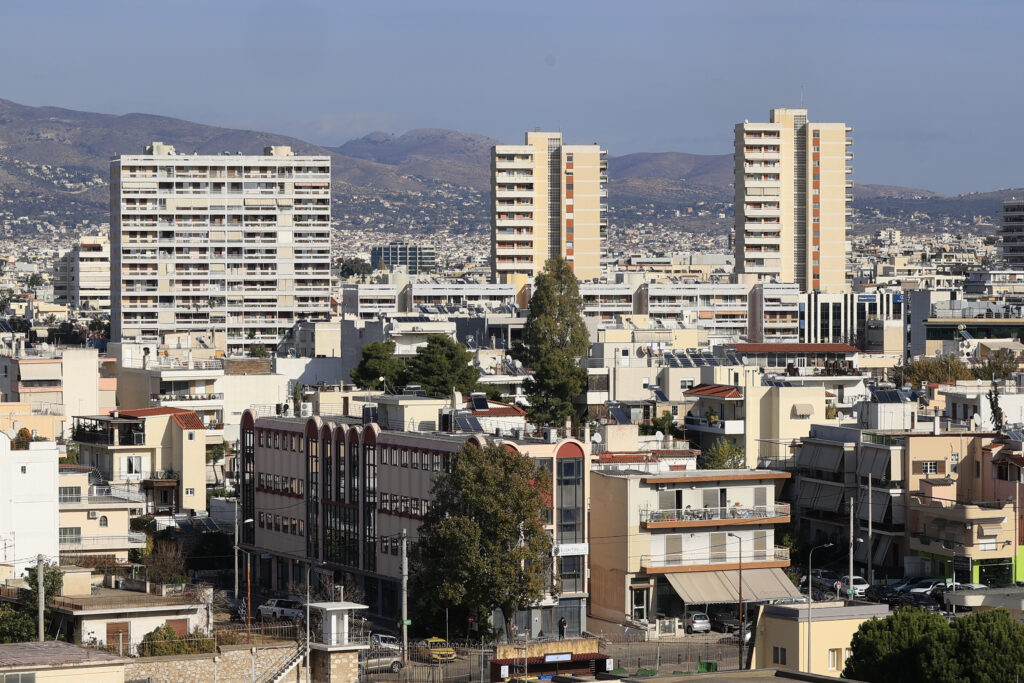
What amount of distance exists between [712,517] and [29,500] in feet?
62.3

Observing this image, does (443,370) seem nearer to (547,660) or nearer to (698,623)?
(698,623)

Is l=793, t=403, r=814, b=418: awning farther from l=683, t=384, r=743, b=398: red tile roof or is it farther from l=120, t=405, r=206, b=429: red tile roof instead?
l=120, t=405, r=206, b=429: red tile roof

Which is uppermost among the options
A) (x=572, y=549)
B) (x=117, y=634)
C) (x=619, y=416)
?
(x=619, y=416)

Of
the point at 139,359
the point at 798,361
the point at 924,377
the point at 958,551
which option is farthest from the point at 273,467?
the point at 798,361

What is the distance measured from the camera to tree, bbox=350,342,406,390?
108625mm

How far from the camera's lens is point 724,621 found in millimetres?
58938

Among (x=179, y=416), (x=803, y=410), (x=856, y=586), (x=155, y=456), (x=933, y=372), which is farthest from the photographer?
(x=933, y=372)

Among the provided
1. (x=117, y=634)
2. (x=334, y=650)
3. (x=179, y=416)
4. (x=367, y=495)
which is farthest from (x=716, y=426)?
(x=334, y=650)

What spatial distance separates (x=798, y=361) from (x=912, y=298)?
25.8 metres

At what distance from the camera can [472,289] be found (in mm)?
163000

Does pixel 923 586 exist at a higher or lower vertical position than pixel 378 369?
lower

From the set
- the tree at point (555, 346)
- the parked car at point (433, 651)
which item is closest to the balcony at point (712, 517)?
the parked car at point (433, 651)

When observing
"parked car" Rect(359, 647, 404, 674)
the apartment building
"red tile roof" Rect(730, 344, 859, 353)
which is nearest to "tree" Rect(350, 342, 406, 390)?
"red tile roof" Rect(730, 344, 859, 353)

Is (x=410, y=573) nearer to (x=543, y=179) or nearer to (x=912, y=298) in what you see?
(x=912, y=298)
